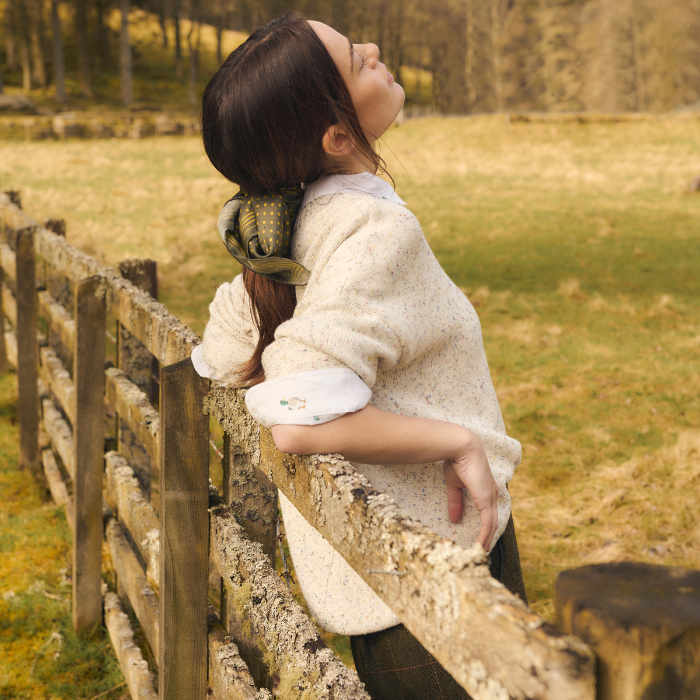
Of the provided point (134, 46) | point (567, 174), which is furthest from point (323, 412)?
point (134, 46)

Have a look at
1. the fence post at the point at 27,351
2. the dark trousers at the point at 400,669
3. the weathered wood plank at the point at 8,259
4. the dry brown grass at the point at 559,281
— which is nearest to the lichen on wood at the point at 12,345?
the weathered wood plank at the point at 8,259

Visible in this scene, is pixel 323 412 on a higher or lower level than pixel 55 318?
higher

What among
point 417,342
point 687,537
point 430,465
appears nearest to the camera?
point 417,342

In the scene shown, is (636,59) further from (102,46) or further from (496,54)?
(102,46)

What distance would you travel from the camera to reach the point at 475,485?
1.25 metres

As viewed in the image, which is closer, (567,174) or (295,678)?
(295,678)

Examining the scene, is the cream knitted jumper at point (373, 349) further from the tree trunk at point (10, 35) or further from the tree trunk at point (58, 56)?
the tree trunk at point (10, 35)

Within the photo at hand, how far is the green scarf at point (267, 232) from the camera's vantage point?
125 centimetres

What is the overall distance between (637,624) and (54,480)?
14.2ft

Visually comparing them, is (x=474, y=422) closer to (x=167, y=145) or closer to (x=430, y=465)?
(x=430, y=465)

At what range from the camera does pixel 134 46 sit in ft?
173

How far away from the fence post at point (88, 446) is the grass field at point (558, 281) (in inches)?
15.2

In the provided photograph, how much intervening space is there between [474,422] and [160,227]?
1056 cm

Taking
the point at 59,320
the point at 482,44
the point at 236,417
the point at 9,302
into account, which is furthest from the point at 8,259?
the point at 482,44
